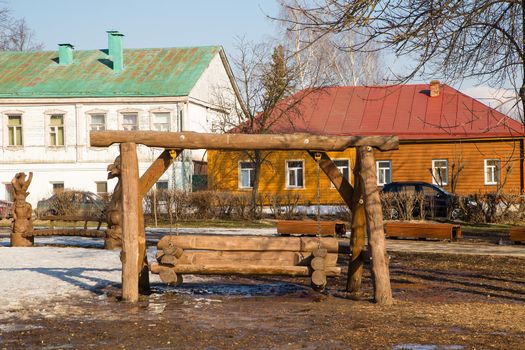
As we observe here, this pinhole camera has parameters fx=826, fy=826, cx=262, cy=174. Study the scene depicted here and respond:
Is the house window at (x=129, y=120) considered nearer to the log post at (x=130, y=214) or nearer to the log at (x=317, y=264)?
the log post at (x=130, y=214)

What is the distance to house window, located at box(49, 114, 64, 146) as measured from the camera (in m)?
41.3

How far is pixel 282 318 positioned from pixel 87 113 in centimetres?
3367

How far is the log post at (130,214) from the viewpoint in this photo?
33.9 feet

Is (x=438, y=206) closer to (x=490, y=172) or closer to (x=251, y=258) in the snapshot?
(x=490, y=172)

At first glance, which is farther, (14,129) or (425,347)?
(14,129)

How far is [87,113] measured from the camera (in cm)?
4109

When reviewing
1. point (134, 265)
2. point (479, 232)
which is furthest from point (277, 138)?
point (479, 232)

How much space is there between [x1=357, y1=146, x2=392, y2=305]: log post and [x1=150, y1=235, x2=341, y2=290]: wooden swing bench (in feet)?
1.94

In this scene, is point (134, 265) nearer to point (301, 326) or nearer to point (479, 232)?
point (301, 326)

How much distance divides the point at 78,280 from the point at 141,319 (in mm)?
3854

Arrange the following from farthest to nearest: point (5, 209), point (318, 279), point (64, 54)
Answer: point (64, 54), point (5, 209), point (318, 279)

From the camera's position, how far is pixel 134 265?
34.0ft

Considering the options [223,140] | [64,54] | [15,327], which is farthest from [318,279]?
[64,54]

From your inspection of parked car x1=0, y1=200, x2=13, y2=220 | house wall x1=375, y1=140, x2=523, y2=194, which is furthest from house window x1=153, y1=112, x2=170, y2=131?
house wall x1=375, y1=140, x2=523, y2=194
